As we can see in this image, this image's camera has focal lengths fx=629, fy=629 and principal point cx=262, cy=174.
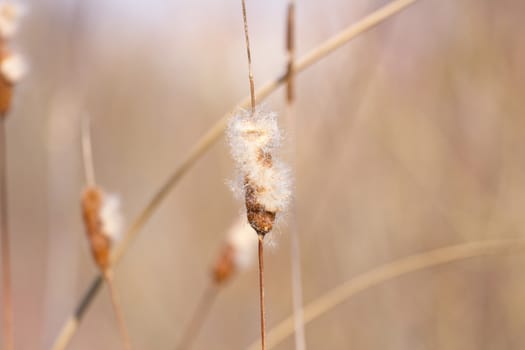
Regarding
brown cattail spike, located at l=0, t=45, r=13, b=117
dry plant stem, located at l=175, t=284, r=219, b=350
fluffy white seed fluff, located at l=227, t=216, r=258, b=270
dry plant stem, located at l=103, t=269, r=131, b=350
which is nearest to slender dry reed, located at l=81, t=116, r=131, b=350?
dry plant stem, located at l=103, t=269, r=131, b=350

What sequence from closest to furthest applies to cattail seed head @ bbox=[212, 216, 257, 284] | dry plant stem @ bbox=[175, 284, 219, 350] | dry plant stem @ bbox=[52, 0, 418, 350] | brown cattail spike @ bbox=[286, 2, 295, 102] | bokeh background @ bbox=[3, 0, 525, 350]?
dry plant stem @ bbox=[52, 0, 418, 350] → brown cattail spike @ bbox=[286, 2, 295, 102] → cattail seed head @ bbox=[212, 216, 257, 284] → bokeh background @ bbox=[3, 0, 525, 350] → dry plant stem @ bbox=[175, 284, 219, 350]

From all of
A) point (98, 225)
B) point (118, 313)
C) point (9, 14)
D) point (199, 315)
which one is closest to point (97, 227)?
point (98, 225)

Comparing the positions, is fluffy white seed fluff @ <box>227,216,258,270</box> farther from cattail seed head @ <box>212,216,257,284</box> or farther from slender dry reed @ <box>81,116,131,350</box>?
slender dry reed @ <box>81,116,131,350</box>

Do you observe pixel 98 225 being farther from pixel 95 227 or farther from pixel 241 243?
pixel 241 243

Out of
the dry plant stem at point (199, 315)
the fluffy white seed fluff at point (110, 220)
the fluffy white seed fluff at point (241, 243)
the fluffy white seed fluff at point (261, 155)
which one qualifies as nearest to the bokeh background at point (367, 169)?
the dry plant stem at point (199, 315)

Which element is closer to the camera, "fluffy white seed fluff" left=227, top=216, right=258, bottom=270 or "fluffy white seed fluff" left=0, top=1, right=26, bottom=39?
"fluffy white seed fluff" left=0, top=1, right=26, bottom=39

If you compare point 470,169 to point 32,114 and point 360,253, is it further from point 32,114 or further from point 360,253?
point 32,114

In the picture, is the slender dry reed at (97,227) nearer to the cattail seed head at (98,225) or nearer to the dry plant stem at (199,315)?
the cattail seed head at (98,225)

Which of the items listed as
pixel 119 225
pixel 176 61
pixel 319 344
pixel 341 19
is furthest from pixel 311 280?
pixel 176 61
